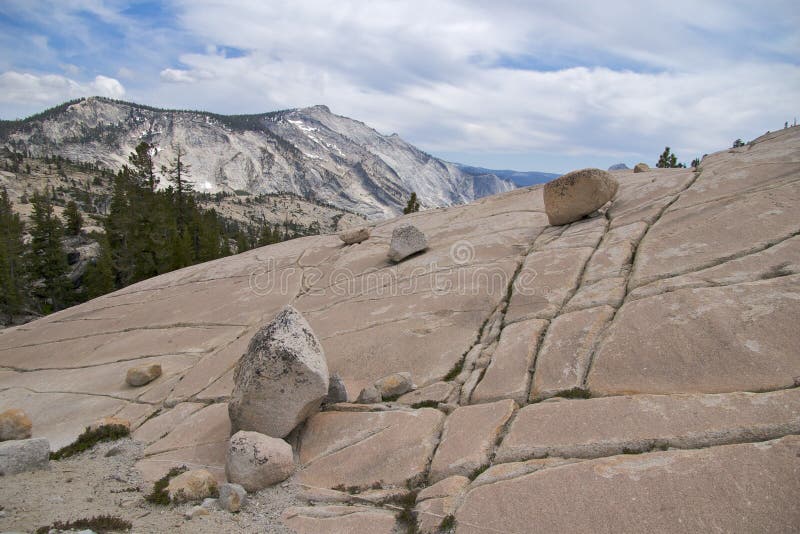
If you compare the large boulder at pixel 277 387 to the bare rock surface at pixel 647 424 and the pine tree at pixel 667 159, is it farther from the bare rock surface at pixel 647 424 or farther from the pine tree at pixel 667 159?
the pine tree at pixel 667 159

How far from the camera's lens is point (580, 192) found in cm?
1465

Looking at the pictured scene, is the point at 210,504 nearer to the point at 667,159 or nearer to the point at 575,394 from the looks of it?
the point at 575,394

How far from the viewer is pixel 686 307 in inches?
324

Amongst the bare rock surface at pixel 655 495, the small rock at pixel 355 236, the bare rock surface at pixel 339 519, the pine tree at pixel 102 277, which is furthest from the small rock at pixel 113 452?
the pine tree at pixel 102 277

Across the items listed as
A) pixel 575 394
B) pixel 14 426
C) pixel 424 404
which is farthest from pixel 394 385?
pixel 14 426

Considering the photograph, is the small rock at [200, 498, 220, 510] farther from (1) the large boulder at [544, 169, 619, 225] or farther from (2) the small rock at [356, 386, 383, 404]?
(1) the large boulder at [544, 169, 619, 225]

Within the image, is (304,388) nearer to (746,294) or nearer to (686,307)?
(686,307)

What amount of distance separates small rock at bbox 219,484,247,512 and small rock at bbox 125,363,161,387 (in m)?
6.20

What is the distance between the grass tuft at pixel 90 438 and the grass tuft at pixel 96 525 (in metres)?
3.65

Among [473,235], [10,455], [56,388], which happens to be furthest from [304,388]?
[473,235]

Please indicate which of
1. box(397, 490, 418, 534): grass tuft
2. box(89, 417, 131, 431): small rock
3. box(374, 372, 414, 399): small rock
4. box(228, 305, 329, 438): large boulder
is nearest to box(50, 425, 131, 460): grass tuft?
box(89, 417, 131, 431): small rock

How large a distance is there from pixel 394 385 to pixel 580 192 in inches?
354

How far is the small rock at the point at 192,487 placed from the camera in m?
7.35

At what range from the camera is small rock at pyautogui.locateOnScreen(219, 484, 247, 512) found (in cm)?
705
